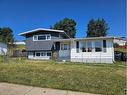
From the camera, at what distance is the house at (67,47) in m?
23.2

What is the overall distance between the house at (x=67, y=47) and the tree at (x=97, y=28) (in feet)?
131

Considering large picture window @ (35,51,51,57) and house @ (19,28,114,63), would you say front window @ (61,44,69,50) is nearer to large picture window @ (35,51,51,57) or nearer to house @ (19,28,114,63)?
house @ (19,28,114,63)

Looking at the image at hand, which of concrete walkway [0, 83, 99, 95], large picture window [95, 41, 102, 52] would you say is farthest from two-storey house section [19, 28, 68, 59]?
concrete walkway [0, 83, 99, 95]

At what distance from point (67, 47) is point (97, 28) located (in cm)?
4368

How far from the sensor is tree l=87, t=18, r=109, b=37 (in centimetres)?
6638

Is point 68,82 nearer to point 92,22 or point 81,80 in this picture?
point 81,80

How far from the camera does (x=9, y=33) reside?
6400cm

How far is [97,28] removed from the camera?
222 feet

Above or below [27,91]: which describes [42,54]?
above

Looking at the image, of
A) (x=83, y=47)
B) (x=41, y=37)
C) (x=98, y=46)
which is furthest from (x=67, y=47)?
(x=98, y=46)

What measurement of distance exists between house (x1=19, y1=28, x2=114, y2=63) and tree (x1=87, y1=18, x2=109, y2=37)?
3996 centimetres

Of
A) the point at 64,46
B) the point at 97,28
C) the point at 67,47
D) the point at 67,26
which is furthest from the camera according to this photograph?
the point at 97,28

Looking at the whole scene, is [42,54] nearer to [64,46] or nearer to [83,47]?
[64,46]

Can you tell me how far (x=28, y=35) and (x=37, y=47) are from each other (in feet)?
8.23
